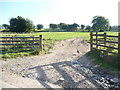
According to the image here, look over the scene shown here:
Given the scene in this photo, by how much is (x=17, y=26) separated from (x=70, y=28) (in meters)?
42.6

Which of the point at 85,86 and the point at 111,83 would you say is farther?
the point at 111,83

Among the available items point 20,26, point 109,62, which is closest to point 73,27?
point 20,26

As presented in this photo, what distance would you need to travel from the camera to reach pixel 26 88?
162 inches

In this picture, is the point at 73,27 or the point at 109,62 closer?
the point at 109,62

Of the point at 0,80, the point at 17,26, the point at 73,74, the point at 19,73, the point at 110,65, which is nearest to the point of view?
the point at 0,80

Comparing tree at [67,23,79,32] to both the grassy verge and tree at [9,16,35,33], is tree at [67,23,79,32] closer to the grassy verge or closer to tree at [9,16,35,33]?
tree at [9,16,35,33]

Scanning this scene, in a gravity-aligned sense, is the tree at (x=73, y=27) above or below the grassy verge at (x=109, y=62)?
above

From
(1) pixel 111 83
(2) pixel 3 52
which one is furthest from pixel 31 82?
(2) pixel 3 52

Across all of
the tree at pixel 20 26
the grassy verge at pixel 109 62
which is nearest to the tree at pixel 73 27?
the tree at pixel 20 26

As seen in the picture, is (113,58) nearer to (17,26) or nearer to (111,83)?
(111,83)

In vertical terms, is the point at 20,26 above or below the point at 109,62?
above

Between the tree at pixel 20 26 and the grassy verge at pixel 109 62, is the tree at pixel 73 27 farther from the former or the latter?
the grassy verge at pixel 109 62

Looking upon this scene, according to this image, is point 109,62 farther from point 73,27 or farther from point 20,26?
point 73,27

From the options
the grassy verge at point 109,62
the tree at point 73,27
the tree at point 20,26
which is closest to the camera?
the grassy verge at point 109,62
